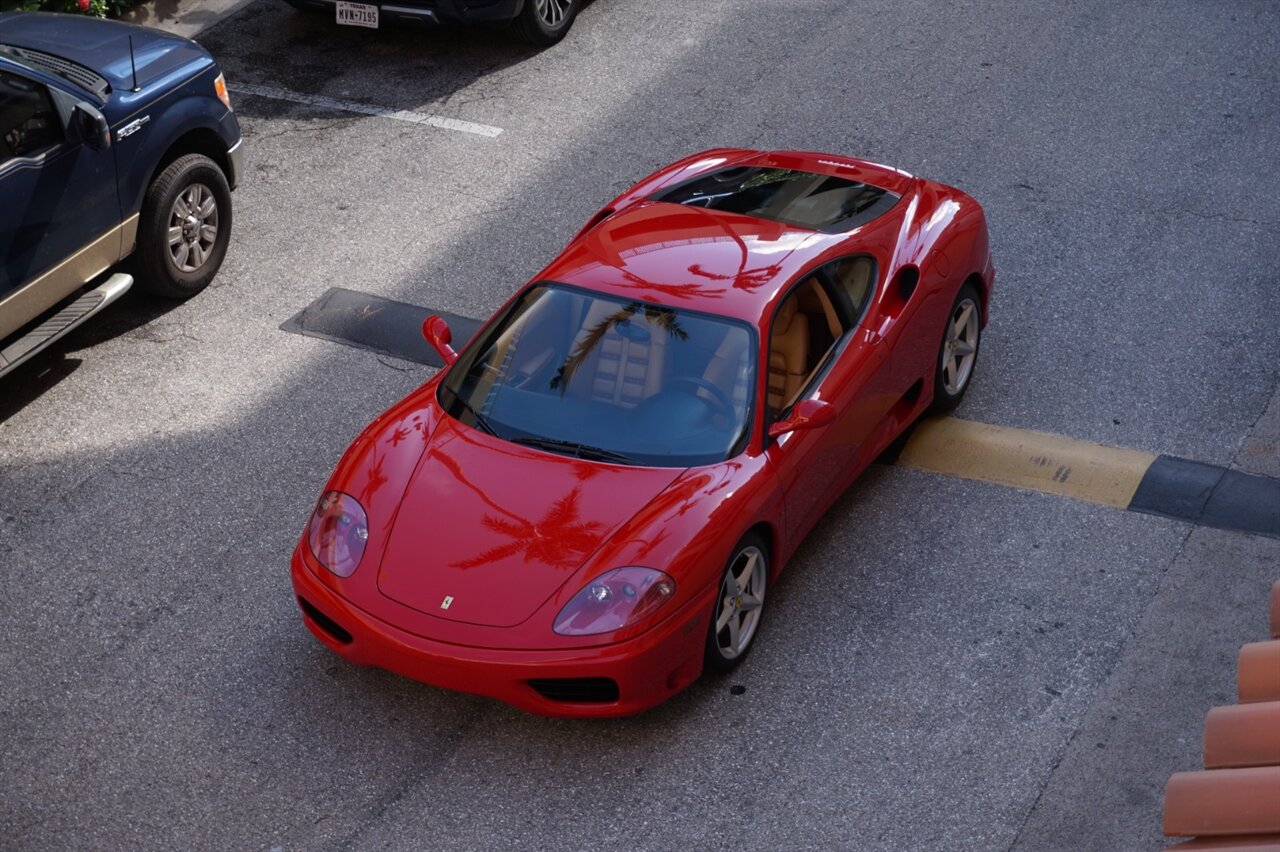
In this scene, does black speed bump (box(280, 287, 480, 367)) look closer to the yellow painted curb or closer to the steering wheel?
the steering wheel

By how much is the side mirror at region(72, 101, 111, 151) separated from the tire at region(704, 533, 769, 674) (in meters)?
4.08

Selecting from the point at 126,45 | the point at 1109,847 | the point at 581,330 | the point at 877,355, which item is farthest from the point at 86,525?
the point at 1109,847

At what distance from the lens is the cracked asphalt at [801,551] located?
564 centimetres

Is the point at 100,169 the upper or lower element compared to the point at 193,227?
upper

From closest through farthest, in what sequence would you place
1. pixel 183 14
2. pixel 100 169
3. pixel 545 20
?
pixel 100 169 < pixel 545 20 < pixel 183 14

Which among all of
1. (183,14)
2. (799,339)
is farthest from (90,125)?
(183,14)

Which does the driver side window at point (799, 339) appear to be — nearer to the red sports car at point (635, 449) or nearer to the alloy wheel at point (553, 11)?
the red sports car at point (635, 449)

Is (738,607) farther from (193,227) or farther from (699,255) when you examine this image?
(193,227)

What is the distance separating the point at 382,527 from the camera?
5.90 metres

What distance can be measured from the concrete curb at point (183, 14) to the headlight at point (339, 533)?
7.17 m

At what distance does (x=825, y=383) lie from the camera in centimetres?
643

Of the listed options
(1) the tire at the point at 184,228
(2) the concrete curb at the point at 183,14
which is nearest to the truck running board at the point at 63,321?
(1) the tire at the point at 184,228

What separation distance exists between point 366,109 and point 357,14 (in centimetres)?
82

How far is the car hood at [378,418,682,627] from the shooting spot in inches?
222
